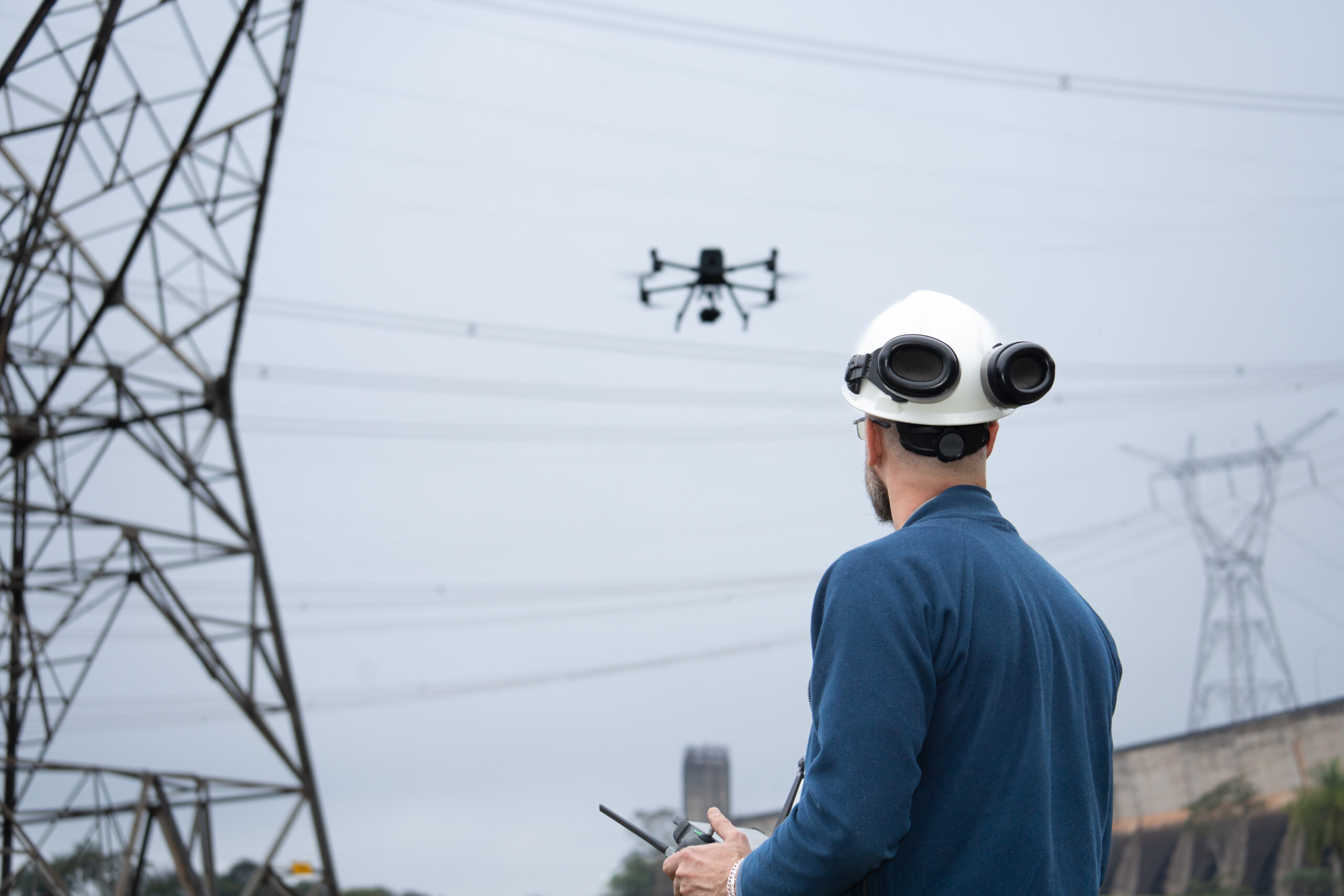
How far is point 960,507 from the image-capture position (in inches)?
102

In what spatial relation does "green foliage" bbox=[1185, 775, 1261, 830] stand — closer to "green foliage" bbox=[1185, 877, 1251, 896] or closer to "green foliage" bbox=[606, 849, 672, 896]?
"green foliage" bbox=[1185, 877, 1251, 896]

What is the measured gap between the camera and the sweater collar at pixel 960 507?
8.43 feet

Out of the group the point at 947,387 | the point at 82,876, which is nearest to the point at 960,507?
the point at 947,387

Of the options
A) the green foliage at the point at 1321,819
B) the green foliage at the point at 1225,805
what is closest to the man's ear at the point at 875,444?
the green foliage at the point at 1321,819

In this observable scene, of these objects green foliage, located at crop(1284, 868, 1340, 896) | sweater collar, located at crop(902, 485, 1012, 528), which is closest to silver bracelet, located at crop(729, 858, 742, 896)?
sweater collar, located at crop(902, 485, 1012, 528)

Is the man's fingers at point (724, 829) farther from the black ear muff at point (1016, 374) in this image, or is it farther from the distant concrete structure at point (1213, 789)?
the distant concrete structure at point (1213, 789)

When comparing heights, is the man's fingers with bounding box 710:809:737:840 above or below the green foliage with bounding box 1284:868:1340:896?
above

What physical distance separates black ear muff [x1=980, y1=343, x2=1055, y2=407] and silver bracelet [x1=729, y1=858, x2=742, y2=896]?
117cm

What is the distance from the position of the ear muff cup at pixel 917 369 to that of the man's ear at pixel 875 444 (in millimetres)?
119

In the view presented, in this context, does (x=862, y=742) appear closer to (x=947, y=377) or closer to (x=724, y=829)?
(x=724, y=829)

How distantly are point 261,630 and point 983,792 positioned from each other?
1455 cm

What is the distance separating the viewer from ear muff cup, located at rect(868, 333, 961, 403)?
8.57 feet

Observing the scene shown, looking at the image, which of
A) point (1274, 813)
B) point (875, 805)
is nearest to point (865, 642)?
point (875, 805)

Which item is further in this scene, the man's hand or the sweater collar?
the sweater collar
